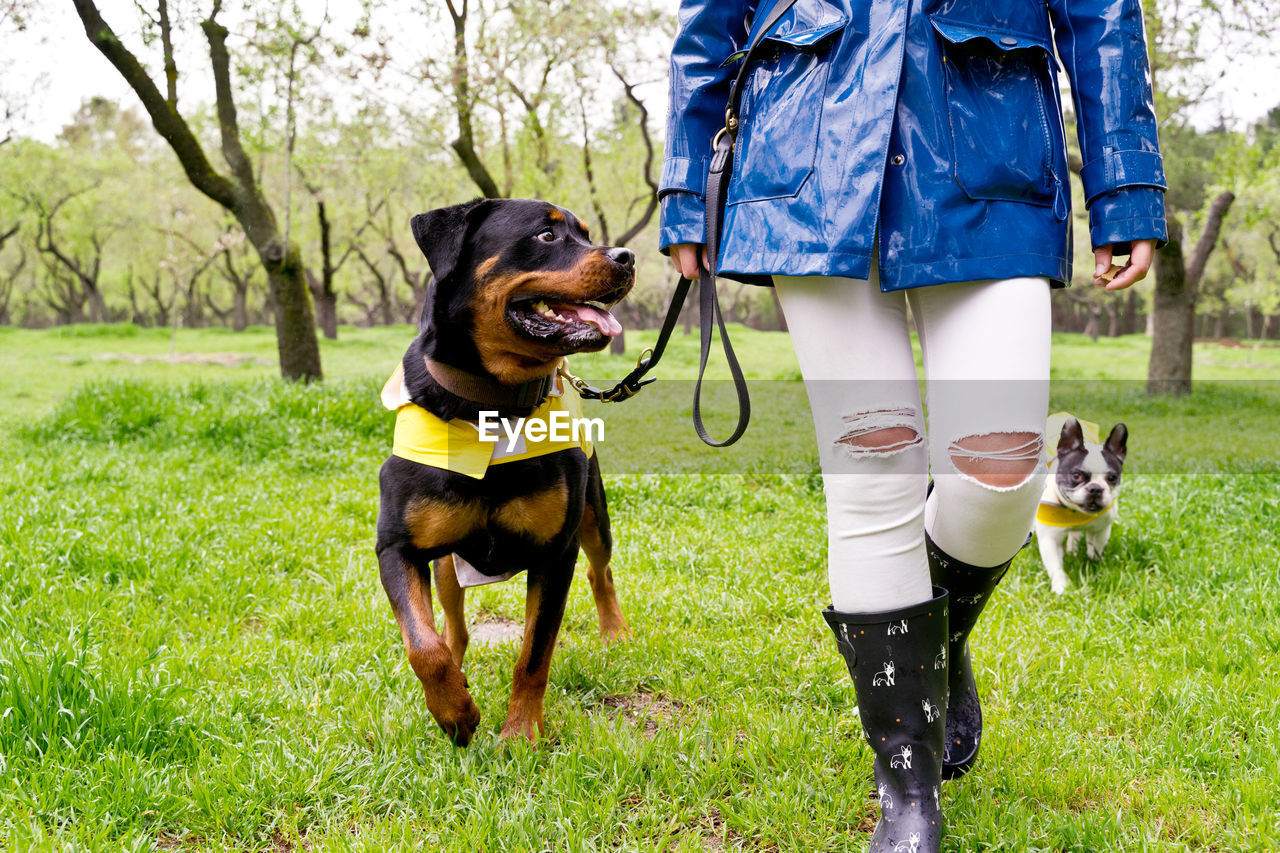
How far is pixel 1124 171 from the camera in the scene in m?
1.87

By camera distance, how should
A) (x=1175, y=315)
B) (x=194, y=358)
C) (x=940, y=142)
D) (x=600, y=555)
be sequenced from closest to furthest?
(x=940, y=142) → (x=600, y=555) → (x=1175, y=315) → (x=194, y=358)

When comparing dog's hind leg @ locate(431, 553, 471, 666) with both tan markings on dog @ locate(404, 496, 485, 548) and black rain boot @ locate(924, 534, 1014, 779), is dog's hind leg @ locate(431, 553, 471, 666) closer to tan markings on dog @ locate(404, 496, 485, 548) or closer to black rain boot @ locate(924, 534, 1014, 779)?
tan markings on dog @ locate(404, 496, 485, 548)

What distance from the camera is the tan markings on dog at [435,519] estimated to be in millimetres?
2529

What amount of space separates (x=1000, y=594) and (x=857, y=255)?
267 cm

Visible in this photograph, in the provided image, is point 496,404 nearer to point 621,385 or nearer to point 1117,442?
point 621,385

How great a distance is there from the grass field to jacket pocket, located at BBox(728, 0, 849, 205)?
59.5 inches

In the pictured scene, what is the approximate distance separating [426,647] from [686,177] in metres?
1.40

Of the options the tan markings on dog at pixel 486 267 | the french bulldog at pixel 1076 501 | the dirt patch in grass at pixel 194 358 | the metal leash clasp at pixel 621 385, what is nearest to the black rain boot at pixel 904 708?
the metal leash clasp at pixel 621 385

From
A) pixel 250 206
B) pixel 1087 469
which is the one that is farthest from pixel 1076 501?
pixel 250 206

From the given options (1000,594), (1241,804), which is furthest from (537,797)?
(1000,594)

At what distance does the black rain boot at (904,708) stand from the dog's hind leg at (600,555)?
1466 millimetres

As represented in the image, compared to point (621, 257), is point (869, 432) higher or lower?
lower

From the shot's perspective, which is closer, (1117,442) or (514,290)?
(514,290)

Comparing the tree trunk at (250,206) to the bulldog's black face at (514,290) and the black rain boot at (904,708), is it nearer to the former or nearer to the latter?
the bulldog's black face at (514,290)
